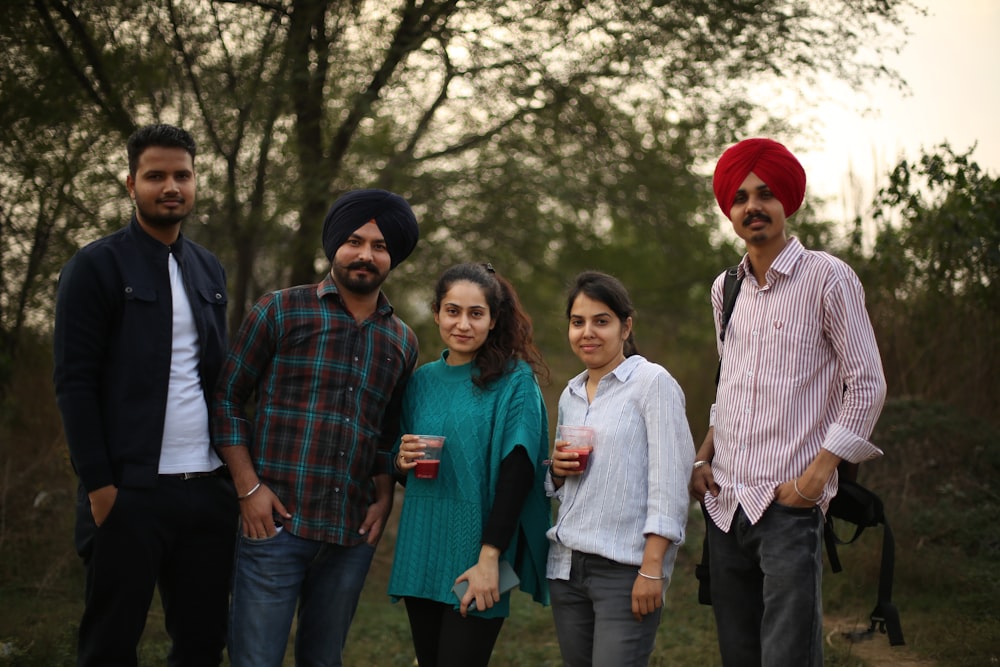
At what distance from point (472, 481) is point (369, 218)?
100cm

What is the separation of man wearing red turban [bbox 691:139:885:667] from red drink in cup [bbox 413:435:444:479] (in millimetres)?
917

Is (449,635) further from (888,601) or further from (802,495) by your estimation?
(888,601)

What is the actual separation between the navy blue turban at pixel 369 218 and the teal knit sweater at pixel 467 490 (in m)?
0.55

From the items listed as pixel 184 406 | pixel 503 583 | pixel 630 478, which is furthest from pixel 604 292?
pixel 184 406

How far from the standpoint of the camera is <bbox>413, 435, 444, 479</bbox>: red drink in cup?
2.91 meters

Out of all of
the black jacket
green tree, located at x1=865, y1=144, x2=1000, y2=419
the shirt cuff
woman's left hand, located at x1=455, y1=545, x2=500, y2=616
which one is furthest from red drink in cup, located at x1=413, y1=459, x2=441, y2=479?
green tree, located at x1=865, y1=144, x2=1000, y2=419

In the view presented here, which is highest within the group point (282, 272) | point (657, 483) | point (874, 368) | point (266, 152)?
point (266, 152)

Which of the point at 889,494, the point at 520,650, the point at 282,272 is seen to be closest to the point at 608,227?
the point at 282,272

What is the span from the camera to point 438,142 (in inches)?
321

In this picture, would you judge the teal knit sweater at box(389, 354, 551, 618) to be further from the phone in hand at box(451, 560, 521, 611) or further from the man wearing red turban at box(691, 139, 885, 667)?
the man wearing red turban at box(691, 139, 885, 667)

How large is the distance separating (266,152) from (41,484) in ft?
9.55

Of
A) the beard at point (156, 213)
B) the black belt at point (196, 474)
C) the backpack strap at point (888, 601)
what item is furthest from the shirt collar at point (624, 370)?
the beard at point (156, 213)

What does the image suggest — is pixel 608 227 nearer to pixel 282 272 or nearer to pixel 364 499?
pixel 282 272

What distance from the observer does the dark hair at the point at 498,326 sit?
10.2 feet
